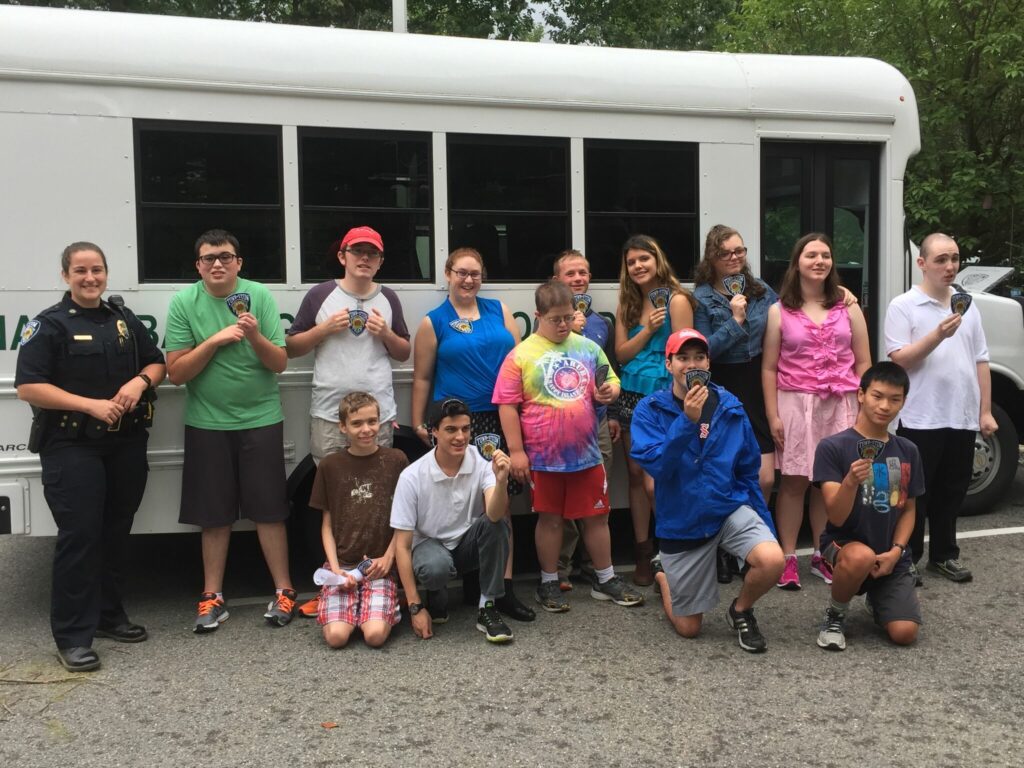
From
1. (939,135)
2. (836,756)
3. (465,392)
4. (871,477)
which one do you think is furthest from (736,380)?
(939,135)

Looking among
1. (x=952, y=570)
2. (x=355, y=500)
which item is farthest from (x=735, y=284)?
(x=355, y=500)

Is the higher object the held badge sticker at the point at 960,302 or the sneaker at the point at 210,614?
the held badge sticker at the point at 960,302

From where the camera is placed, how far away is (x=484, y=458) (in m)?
4.64

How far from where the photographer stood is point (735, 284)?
5.09m

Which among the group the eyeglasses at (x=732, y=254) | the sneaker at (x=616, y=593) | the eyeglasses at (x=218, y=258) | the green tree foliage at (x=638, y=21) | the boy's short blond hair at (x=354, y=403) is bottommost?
the sneaker at (x=616, y=593)

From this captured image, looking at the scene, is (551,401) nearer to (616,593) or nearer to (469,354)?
(469,354)

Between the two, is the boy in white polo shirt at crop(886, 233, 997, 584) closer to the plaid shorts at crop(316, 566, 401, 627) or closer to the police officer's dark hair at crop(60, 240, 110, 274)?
the plaid shorts at crop(316, 566, 401, 627)

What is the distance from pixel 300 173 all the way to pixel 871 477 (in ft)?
10.1

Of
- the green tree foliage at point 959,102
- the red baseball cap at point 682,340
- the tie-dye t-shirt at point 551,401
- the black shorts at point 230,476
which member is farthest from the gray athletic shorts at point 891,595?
the green tree foliage at point 959,102

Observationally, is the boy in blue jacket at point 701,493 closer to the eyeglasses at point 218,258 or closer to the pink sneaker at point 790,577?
the pink sneaker at point 790,577

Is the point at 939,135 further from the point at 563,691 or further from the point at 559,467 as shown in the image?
the point at 563,691

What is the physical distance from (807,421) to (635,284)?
117cm

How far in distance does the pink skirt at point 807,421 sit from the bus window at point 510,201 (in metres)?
1.50

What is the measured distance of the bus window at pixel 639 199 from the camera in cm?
526
